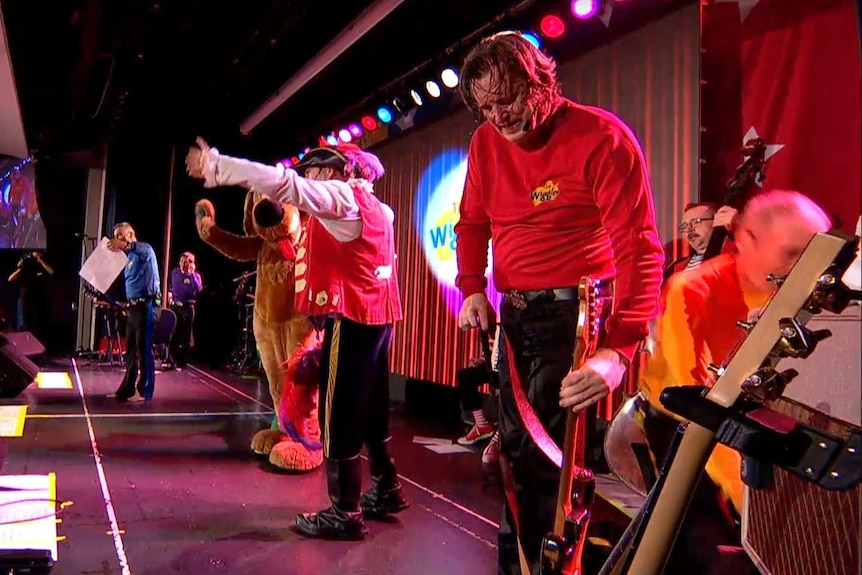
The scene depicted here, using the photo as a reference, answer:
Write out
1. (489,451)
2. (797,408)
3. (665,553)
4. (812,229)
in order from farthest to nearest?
(489,451) < (812,229) < (797,408) < (665,553)

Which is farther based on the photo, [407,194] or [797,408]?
[407,194]

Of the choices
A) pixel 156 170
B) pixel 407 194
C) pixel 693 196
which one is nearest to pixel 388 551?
pixel 693 196

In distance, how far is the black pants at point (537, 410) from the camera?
1.60 m

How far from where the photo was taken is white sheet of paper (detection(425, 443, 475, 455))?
459cm

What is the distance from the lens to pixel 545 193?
1615 millimetres

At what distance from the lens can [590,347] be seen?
1.44m

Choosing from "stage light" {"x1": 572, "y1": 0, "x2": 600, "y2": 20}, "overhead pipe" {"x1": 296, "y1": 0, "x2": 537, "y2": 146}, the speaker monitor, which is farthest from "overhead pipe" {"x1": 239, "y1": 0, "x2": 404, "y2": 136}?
the speaker monitor

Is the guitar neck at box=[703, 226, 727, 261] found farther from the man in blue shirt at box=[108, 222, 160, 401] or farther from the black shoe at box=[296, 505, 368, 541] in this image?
the man in blue shirt at box=[108, 222, 160, 401]

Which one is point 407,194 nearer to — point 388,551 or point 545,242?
point 388,551

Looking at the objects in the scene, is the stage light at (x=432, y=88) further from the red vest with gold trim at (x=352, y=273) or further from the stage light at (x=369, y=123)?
the red vest with gold trim at (x=352, y=273)

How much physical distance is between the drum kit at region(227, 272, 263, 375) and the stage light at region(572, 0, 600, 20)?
605 centimetres

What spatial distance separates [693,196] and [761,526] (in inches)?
111

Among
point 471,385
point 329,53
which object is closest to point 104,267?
point 329,53

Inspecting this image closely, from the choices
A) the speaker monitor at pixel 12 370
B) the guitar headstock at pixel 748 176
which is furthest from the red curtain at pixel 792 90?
the speaker monitor at pixel 12 370
